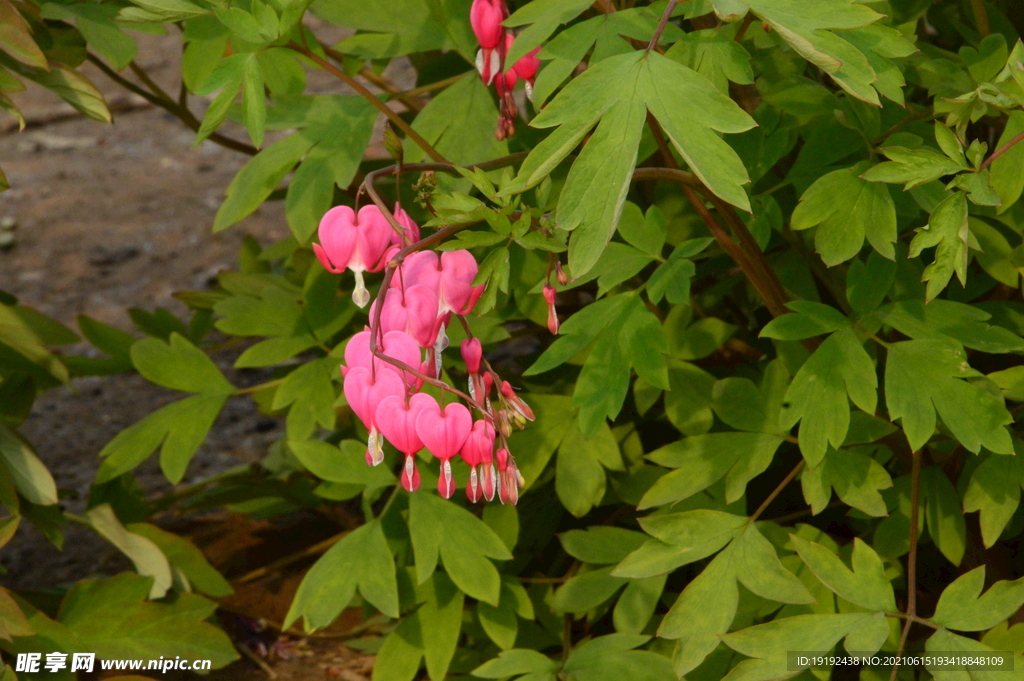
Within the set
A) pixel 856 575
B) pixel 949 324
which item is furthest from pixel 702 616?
pixel 949 324

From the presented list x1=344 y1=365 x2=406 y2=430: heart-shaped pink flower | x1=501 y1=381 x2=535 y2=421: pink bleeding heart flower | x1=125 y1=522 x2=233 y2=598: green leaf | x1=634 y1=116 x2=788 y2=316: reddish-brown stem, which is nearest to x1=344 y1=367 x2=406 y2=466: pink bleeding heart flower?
x1=344 y1=365 x2=406 y2=430: heart-shaped pink flower

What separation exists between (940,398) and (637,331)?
0.41m

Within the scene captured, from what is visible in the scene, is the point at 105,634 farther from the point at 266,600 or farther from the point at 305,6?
the point at 305,6

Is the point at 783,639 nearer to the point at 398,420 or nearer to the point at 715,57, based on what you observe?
the point at 398,420

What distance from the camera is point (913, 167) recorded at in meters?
1.09

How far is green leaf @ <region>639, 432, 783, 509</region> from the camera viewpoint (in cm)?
137

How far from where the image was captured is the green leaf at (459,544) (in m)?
1.48

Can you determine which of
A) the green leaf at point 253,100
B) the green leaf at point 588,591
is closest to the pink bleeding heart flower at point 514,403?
the green leaf at point 253,100

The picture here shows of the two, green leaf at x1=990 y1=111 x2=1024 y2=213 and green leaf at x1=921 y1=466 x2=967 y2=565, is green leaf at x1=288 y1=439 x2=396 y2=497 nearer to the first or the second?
green leaf at x1=921 y1=466 x2=967 y2=565

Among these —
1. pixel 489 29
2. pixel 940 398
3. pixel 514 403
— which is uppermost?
pixel 489 29

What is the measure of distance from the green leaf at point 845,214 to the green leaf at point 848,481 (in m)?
0.30

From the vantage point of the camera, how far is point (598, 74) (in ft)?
3.24

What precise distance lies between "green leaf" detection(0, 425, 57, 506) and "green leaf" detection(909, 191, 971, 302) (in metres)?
1.44

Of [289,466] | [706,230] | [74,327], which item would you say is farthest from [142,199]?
[706,230]
